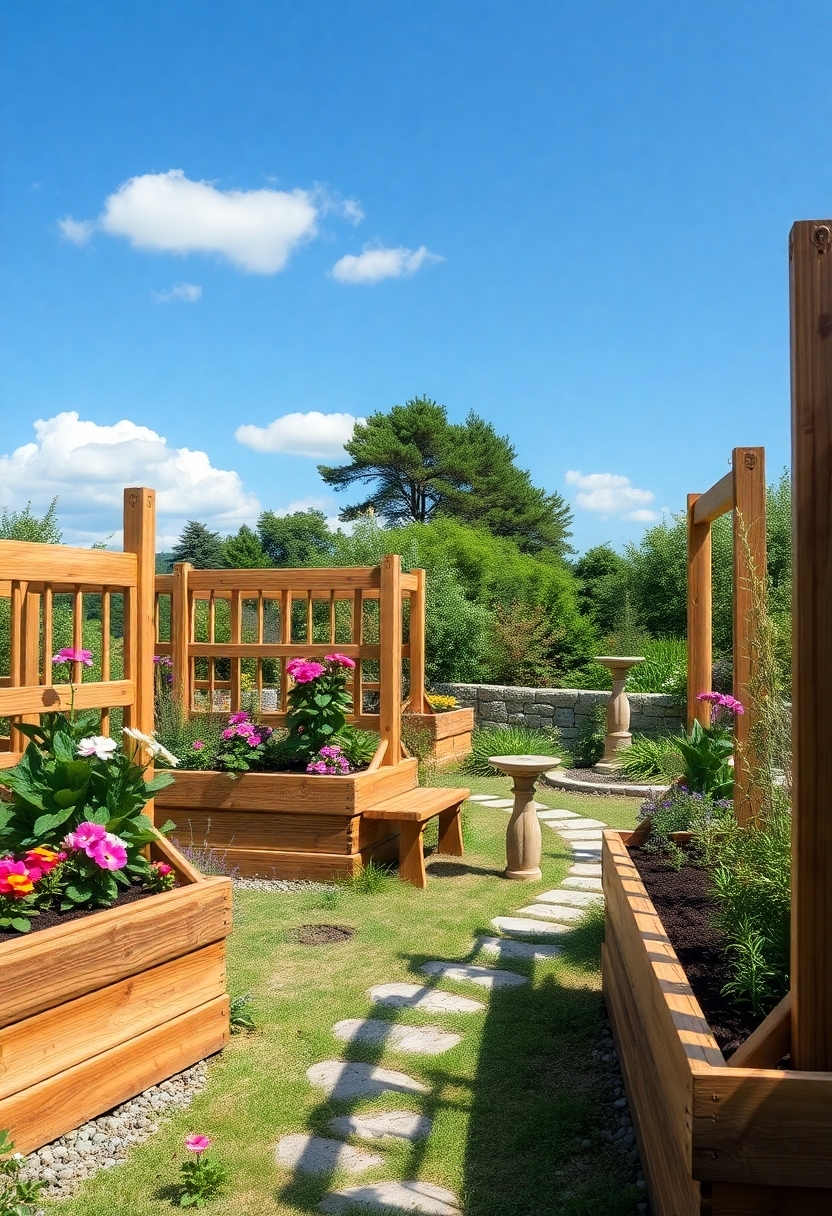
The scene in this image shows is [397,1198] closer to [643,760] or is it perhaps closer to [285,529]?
[643,760]

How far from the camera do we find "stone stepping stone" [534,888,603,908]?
5.37 metres

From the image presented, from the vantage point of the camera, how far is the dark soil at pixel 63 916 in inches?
107

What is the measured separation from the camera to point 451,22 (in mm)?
7398

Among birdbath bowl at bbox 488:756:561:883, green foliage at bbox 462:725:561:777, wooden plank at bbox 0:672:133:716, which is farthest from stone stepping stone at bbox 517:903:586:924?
green foliage at bbox 462:725:561:777

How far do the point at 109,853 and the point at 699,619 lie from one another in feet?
10.2

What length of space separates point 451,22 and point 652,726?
7.58 metres

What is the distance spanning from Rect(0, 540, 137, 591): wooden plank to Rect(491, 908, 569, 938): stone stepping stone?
8.76ft

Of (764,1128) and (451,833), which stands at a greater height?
(764,1128)

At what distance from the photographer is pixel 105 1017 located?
9.07 feet

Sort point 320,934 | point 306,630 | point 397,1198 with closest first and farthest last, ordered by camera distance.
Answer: point 397,1198
point 320,934
point 306,630

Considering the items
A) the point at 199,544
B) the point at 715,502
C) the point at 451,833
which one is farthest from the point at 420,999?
the point at 199,544

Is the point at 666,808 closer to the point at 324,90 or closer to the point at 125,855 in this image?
the point at 125,855

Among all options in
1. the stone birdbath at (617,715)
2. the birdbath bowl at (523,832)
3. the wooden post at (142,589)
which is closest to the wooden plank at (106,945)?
the wooden post at (142,589)

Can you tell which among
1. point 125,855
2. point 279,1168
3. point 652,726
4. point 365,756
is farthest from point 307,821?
point 652,726
